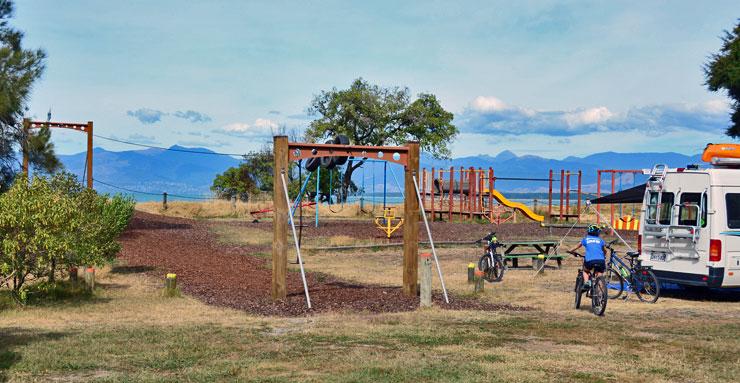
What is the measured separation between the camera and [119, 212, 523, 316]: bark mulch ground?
48.1 ft

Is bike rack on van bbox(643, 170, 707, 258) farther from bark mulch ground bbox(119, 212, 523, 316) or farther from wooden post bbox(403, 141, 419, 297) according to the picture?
wooden post bbox(403, 141, 419, 297)

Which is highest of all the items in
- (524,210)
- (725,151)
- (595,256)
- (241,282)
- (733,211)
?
(725,151)

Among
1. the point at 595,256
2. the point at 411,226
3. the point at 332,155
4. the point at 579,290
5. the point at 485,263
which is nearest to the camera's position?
the point at 595,256

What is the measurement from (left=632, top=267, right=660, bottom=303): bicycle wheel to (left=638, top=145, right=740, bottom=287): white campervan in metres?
0.46

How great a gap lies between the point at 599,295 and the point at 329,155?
5.63 m

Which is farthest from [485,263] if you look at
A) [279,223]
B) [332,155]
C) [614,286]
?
[279,223]

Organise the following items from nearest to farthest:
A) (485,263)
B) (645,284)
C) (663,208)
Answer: (645,284)
(663,208)
(485,263)

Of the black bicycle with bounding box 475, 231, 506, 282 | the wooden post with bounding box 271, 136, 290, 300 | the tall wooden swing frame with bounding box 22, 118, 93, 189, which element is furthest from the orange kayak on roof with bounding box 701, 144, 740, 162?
the tall wooden swing frame with bounding box 22, 118, 93, 189

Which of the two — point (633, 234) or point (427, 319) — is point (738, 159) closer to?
point (427, 319)

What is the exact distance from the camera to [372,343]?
35.1 feet

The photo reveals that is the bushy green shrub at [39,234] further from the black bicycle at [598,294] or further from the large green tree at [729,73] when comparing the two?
the large green tree at [729,73]

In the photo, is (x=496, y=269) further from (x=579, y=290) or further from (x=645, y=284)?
(x=579, y=290)

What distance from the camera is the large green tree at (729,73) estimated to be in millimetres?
43581

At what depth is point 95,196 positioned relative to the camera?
714 inches
